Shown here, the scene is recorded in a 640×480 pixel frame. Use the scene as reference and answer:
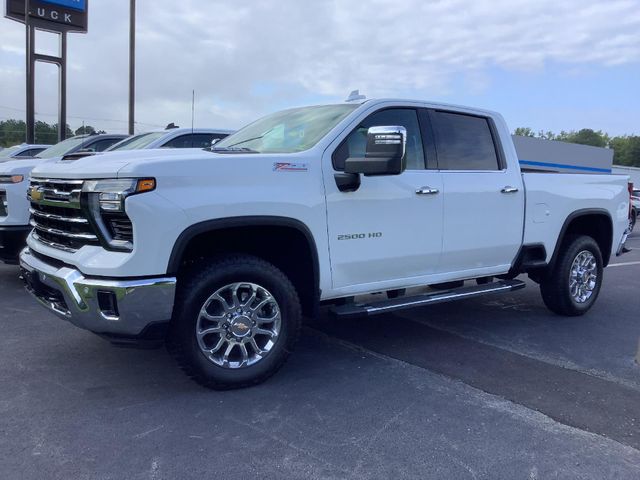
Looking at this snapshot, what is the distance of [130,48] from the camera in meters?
19.1

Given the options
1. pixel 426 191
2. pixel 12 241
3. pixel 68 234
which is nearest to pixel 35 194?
pixel 68 234

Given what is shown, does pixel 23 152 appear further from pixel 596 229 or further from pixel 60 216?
pixel 596 229

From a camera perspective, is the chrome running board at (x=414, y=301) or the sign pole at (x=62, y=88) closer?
the chrome running board at (x=414, y=301)

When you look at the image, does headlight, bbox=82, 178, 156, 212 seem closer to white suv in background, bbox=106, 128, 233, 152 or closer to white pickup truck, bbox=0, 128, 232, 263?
white pickup truck, bbox=0, 128, 232, 263

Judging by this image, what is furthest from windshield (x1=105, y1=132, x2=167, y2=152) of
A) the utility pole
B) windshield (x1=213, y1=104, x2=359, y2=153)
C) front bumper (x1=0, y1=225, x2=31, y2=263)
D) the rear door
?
the utility pole

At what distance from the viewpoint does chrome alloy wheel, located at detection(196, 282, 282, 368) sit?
3.92m

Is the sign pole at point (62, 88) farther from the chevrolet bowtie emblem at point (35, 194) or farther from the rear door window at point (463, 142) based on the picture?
the rear door window at point (463, 142)

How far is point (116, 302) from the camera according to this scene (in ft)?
11.5

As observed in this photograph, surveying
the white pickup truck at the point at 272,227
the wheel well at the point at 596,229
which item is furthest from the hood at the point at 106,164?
the wheel well at the point at 596,229

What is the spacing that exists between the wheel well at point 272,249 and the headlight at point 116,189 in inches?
16.2

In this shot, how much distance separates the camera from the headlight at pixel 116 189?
350cm

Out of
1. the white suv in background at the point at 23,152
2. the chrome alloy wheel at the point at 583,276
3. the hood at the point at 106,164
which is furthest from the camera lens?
the white suv in background at the point at 23,152

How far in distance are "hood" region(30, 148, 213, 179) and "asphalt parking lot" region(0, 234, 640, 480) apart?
1.45 metres

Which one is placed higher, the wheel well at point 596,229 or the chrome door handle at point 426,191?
the chrome door handle at point 426,191
